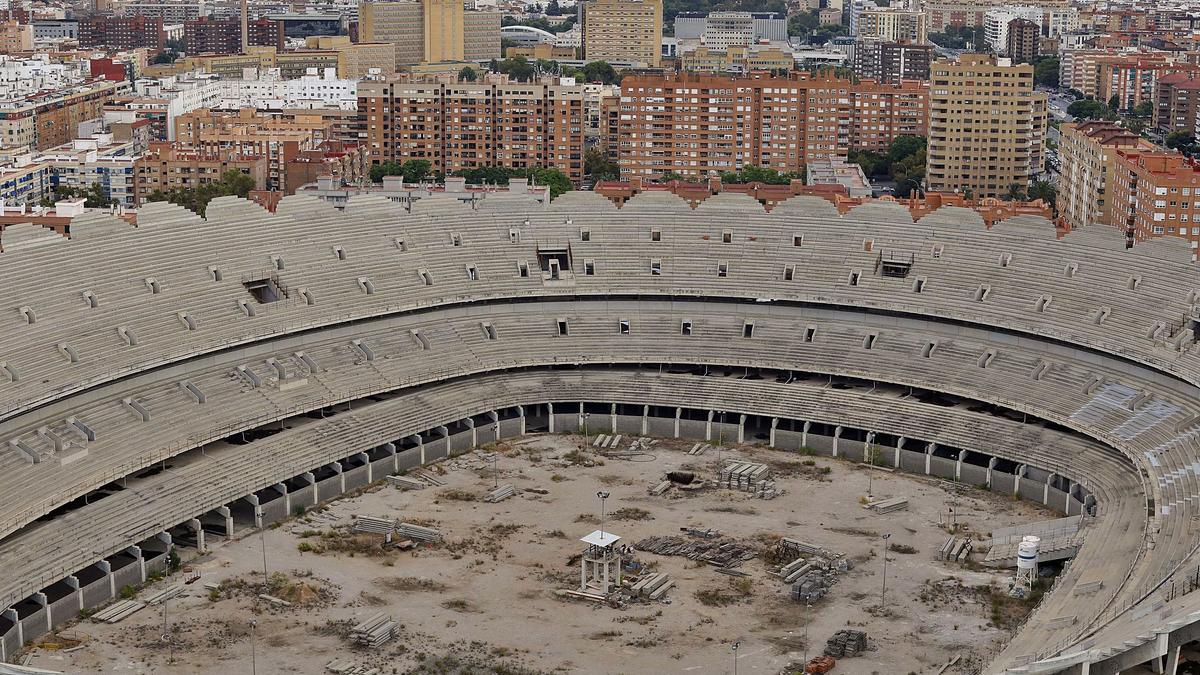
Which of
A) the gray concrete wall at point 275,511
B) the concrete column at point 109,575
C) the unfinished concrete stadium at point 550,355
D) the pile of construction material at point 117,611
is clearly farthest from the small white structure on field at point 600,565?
the concrete column at point 109,575

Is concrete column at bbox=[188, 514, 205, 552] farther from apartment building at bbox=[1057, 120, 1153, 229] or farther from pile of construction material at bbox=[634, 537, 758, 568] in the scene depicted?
apartment building at bbox=[1057, 120, 1153, 229]

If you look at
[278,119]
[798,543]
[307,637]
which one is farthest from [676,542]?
[278,119]

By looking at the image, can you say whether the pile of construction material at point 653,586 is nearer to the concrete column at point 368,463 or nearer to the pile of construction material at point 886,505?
the pile of construction material at point 886,505

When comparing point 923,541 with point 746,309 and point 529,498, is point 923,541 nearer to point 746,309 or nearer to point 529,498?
point 529,498

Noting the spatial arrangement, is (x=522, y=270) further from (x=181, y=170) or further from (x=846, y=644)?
(x=181, y=170)

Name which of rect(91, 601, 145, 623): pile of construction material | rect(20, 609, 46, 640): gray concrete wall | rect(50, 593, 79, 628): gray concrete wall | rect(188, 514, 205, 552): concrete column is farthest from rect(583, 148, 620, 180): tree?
rect(20, 609, 46, 640): gray concrete wall

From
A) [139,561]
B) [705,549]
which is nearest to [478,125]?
[705,549]

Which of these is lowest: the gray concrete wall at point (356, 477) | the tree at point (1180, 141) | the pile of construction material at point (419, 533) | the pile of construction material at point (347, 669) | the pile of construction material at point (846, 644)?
the pile of construction material at point (347, 669)
